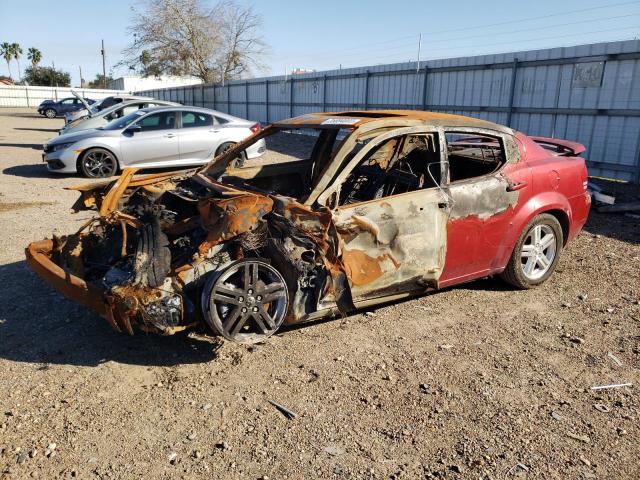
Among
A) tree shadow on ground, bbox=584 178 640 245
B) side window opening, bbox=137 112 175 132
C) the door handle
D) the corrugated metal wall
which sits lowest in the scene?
tree shadow on ground, bbox=584 178 640 245

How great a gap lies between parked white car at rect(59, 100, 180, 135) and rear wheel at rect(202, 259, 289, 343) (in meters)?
9.74

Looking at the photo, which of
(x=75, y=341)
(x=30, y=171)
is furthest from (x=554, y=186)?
(x=30, y=171)

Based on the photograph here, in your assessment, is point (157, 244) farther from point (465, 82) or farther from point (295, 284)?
point (465, 82)

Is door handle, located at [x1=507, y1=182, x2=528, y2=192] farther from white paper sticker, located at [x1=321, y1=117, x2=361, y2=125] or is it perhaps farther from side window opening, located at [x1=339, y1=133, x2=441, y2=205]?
white paper sticker, located at [x1=321, y1=117, x2=361, y2=125]

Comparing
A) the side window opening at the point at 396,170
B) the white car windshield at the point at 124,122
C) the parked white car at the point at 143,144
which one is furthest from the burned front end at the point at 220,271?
the white car windshield at the point at 124,122

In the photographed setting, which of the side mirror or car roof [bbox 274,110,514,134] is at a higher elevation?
car roof [bbox 274,110,514,134]

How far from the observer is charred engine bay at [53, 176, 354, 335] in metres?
3.35

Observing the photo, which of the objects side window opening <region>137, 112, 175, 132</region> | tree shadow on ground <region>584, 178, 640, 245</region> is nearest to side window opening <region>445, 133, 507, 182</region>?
tree shadow on ground <region>584, 178, 640, 245</region>

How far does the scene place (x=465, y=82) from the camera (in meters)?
13.4

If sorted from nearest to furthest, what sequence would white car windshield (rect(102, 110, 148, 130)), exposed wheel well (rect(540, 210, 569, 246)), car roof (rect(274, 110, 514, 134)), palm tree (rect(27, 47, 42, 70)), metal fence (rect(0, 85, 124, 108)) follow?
1. car roof (rect(274, 110, 514, 134))
2. exposed wheel well (rect(540, 210, 569, 246))
3. white car windshield (rect(102, 110, 148, 130))
4. metal fence (rect(0, 85, 124, 108))
5. palm tree (rect(27, 47, 42, 70))

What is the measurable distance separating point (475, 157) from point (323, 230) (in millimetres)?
2341

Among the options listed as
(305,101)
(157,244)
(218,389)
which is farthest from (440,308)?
(305,101)

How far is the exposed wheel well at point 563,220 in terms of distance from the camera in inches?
199

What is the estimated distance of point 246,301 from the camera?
11.6 feet
